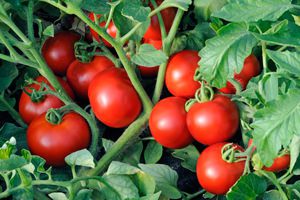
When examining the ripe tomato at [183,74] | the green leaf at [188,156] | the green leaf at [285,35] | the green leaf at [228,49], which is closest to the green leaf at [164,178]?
the green leaf at [188,156]

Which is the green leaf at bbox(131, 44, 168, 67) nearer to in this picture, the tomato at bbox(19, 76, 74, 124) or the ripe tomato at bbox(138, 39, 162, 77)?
the ripe tomato at bbox(138, 39, 162, 77)

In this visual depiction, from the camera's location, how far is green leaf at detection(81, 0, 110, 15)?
115 centimetres

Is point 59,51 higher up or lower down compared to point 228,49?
lower down

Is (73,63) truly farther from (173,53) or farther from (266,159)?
(266,159)

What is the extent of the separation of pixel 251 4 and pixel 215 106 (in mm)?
278

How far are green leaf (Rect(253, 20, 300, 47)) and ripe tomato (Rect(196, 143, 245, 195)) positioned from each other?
0.27m

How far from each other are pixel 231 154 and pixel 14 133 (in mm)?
450

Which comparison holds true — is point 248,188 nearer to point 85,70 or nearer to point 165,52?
point 165,52

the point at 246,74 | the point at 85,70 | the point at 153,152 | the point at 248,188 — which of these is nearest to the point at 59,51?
the point at 85,70

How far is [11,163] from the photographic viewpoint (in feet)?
3.09

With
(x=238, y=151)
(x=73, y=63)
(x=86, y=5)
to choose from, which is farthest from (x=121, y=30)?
(x=238, y=151)

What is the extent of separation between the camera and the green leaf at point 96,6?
1.15 metres

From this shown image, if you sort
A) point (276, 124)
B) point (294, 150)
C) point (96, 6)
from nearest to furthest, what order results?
point (276, 124)
point (294, 150)
point (96, 6)

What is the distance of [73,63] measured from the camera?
1346 mm
